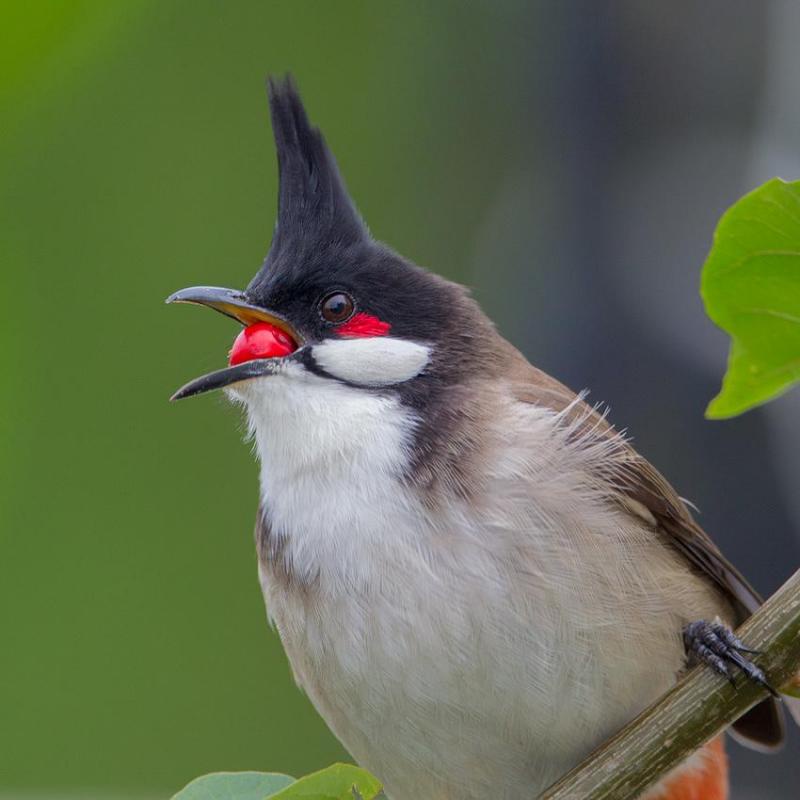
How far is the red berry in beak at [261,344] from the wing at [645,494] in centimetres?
45

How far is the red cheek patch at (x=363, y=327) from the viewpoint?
2.82m

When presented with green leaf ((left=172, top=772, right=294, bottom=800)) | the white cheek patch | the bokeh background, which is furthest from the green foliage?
the bokeh background

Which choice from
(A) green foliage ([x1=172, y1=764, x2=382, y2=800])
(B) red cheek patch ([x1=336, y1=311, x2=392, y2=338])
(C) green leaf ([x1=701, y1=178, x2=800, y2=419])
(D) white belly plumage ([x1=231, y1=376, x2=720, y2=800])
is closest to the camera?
(C) green leaf ([x1=701, y1=178, x2=800, y2=419])

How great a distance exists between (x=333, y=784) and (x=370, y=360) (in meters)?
0.94

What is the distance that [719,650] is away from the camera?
7.19 ft

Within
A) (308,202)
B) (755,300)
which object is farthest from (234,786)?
(308,202)

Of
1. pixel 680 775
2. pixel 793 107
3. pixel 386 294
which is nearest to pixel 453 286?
pixel 386 294

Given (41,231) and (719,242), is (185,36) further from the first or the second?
(719,242)

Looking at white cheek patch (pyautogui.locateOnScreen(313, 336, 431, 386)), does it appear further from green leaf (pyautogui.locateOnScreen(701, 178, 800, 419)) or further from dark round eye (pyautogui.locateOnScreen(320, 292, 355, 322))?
green leaf (pyautogui.locateOnScreen(701, 178, 800, 419))

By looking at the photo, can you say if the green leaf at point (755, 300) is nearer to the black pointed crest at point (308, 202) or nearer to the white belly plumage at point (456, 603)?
the white belly plumage at point (456, 603)

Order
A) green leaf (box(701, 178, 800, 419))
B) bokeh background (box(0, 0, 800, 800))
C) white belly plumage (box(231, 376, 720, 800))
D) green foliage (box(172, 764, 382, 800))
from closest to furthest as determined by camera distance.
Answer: green leaf (box(701, 178, 800, 419)), green foliage (box(172, 764, 382, 800)), white belly plumage (box(231, 376, 720, 800)), bokeh background (box(0, 0, 800, 800))

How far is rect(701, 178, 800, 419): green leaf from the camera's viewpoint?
1733mm

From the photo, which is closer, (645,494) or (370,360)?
(370,360)

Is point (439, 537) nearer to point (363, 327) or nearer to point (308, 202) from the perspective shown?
point (363, 327)
